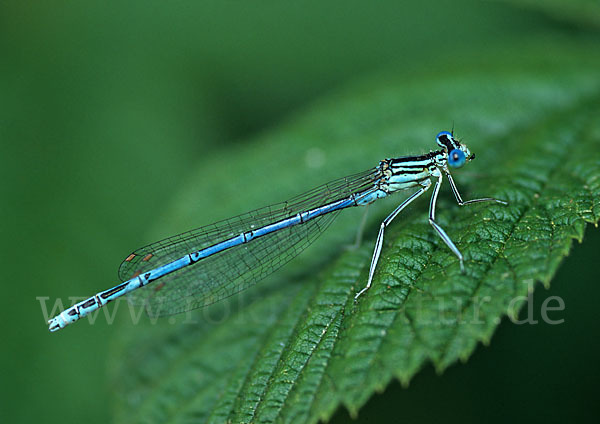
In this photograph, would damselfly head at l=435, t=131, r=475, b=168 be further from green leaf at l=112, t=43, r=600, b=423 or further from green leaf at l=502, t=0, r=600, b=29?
green leaf at l=502, t=0, r=600, b=29

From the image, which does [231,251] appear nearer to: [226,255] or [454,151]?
[226,255]

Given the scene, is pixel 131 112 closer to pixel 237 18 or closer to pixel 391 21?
pixel 237 18

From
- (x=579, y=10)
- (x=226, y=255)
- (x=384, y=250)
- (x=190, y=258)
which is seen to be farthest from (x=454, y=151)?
(x=190, y=258)

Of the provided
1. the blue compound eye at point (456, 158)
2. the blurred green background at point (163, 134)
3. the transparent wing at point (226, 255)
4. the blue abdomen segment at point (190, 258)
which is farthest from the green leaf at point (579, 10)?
the blue abdomen segment at point (190, 258)

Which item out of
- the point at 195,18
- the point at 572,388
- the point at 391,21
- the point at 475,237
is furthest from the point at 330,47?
the point at 572,388

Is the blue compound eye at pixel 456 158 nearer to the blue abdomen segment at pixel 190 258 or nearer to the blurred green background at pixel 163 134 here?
the blue abdomen segment at pixel 190 258

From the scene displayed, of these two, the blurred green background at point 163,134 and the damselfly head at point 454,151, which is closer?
the damselfly head at point 454,151

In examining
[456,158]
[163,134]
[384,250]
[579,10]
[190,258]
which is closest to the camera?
[384,250]

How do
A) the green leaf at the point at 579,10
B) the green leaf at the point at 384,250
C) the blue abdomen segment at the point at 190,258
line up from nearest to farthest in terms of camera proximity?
the green leaf at the point at 384,250, the blue abdomen segment at the point at 190,258, the green leaf at the point at 579,10
